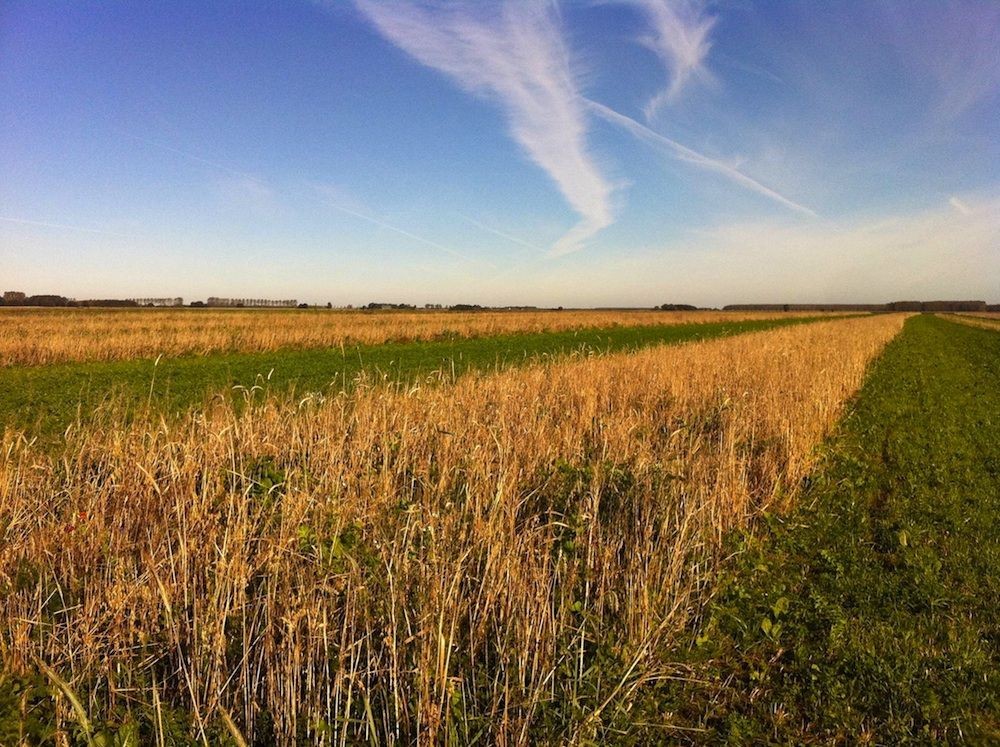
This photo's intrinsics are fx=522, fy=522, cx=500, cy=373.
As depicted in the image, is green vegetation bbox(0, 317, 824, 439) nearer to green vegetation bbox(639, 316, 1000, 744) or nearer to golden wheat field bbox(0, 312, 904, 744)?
golden wheat field bbox(0, 312, 904, 744)

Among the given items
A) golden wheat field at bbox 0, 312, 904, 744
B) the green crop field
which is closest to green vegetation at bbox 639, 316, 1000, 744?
the green crop field

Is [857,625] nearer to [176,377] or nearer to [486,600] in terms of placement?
[486,600]

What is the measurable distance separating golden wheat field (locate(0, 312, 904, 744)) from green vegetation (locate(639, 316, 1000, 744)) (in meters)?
0.28

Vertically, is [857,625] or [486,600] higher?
[486,600]

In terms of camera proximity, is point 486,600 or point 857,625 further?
point 857,625

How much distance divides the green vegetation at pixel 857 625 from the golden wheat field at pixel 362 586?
0.92 feet

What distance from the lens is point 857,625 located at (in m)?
3.45

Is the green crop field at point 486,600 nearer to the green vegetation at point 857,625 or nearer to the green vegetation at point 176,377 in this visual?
the green vegetation at point 857,625

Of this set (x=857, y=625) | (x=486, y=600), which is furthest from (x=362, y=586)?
(x=857, y=625)

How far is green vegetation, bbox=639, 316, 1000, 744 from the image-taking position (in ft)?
8.66

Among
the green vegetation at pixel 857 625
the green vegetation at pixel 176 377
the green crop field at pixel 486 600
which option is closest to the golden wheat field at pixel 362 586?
the green crop field at pixel 486 600

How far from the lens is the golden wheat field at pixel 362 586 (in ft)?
7.73

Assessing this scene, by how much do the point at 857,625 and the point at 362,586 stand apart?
3.22 m

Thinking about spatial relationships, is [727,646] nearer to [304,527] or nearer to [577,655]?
[577,655]
